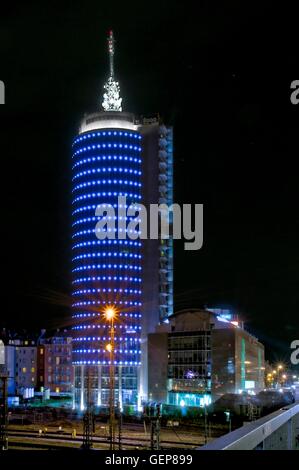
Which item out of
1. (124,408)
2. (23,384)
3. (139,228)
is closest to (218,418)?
(124,408)

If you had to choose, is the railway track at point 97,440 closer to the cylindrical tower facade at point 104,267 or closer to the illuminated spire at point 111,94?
the cylindrical tower facade at point 104,267

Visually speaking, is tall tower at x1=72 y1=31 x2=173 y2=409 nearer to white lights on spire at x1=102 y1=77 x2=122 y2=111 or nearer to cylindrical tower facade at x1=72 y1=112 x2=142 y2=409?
cylindrical tower facade at x1=72 y1=112 x2=142 y2=409

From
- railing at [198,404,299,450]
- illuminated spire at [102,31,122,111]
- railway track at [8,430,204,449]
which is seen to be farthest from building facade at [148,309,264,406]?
railing at [198,404,299,450]

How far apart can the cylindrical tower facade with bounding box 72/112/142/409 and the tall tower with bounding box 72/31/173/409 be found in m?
0.23

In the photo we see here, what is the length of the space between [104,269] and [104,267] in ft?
1.53

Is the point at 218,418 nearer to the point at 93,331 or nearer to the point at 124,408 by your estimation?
the point at 124,408

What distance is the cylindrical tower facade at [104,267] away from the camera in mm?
162500

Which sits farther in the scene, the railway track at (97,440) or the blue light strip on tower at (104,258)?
the blue light strip on tower at (104,258)

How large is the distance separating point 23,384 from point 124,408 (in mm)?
57557

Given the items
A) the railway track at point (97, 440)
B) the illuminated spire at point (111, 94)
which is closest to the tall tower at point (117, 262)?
the illuminated spire at point (111, 94)

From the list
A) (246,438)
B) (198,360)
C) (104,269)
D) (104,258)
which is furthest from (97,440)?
(104,258)

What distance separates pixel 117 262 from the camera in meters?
164

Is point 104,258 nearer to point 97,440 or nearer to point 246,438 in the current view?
point 97,440
